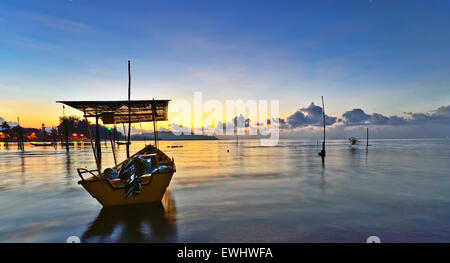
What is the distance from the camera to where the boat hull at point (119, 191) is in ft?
25.0

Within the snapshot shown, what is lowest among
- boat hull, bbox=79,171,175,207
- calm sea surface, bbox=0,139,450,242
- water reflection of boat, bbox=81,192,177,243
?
calm sea surface, bbox=0,139,450,242

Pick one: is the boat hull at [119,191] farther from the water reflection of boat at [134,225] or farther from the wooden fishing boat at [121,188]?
the water reflection of boat at [134,225]

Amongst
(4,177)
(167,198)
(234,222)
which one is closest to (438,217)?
(234,222)

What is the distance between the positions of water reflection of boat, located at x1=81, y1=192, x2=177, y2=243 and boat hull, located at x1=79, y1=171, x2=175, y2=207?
0.34 m

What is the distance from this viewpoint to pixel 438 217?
815 centimetres

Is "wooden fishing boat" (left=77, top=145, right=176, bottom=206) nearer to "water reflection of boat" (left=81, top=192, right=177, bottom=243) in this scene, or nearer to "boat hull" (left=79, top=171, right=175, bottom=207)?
"boat hull" (left=79, top=171, right=175, bottom=207)

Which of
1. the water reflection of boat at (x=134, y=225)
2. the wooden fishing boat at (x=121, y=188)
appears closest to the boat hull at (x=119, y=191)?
the wooden fishing boat at (x=121, y=188)

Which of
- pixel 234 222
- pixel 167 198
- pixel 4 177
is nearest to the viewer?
pixel 234 222

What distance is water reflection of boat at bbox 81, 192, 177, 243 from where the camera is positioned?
21.0ft

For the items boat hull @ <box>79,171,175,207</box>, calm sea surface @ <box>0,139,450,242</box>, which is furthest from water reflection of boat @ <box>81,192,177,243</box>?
boat hull @ <box>79,171,175,207</box>

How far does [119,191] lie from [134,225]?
1.46 meters

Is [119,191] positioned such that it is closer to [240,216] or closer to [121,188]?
[121,188]
